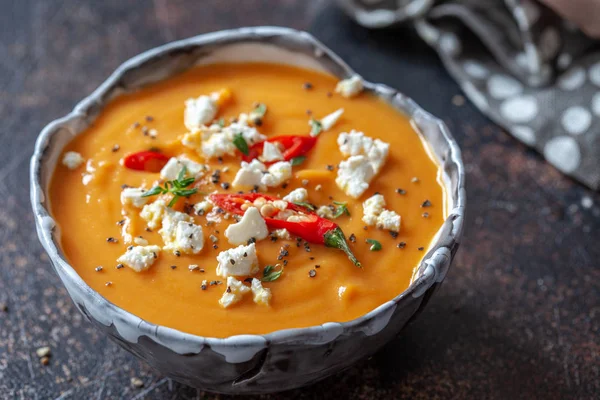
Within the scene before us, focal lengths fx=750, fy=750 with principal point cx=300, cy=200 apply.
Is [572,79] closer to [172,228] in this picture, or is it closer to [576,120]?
[576,120]

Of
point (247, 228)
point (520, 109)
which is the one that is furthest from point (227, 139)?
point (520, 109)

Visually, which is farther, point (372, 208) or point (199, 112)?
point (199, 112)

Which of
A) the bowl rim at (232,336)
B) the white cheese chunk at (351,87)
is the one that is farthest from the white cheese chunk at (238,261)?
the white cheese chunk at (351,87)

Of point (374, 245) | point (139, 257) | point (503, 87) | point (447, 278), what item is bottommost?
point (447, 278)

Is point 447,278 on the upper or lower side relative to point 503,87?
lower

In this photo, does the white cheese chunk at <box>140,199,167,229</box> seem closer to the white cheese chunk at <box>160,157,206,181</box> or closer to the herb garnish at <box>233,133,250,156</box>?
the white cheese chunk at <box>160,157,206,181</box>

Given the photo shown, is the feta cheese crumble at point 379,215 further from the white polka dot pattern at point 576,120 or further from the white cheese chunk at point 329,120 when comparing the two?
the white polka dot pattern at point 576,120
